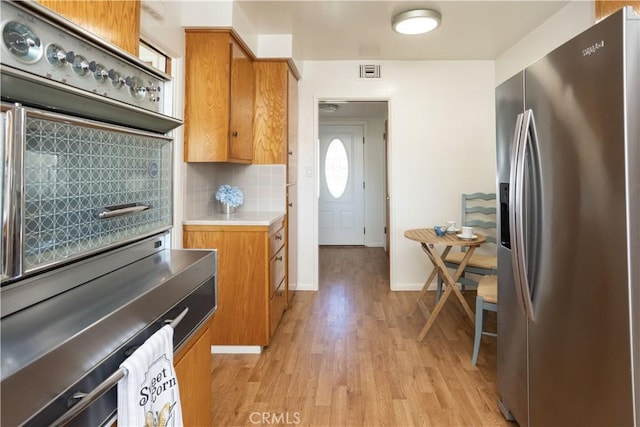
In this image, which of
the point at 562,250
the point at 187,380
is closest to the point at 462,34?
the point at 562,250

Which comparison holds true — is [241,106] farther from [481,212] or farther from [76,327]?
[481,212]

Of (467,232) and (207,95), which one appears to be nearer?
(207,95)

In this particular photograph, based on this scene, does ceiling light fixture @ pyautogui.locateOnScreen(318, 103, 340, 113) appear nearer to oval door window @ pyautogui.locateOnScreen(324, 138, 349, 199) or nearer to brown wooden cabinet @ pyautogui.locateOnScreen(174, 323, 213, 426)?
oval door window @ pyautogui.locateOnScreen(324, 138, 349, 199)

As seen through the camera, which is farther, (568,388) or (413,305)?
(413,305)

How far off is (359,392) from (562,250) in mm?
1314

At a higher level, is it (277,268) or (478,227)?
(478,227)

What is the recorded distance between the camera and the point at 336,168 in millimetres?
6527

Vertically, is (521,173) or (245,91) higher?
(245,91)

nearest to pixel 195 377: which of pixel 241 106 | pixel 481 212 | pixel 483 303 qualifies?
pixel 483 303

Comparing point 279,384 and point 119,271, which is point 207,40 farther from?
point 279,384

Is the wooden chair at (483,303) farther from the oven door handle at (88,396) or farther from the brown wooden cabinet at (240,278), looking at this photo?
the oven door handle at (88,396)

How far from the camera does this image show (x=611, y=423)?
1.00 m

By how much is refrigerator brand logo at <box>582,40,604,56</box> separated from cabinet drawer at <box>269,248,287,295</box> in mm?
1991

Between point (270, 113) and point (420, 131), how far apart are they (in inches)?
65.7
